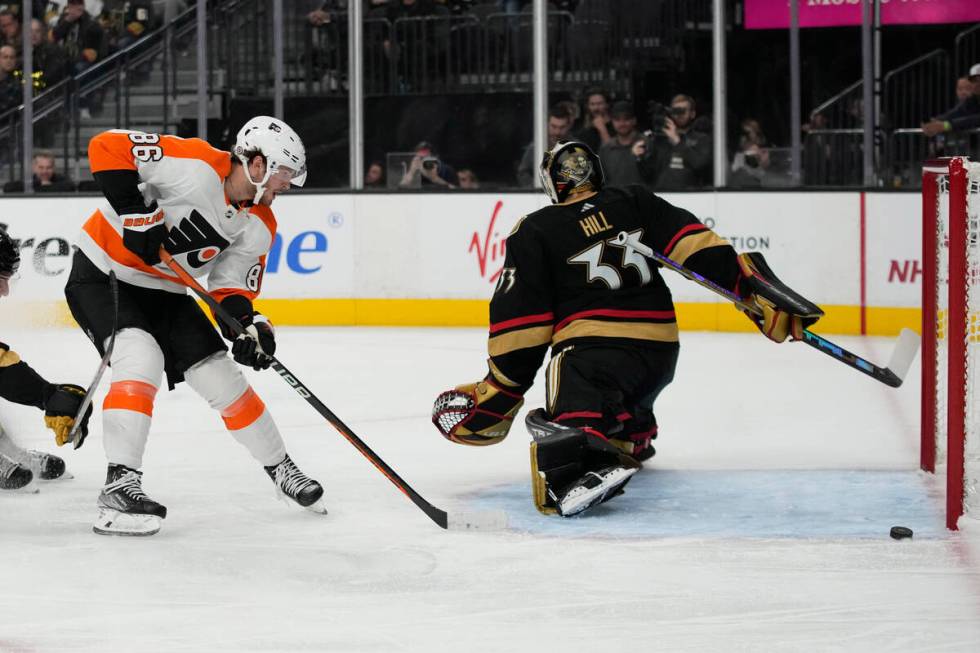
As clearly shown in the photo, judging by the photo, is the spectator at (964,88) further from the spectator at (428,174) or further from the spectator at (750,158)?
the spectator at (428,174)

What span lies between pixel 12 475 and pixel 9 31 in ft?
19.2

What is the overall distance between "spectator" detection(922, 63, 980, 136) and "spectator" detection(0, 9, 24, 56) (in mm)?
5219

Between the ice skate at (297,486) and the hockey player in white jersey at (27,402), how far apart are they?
470 mm

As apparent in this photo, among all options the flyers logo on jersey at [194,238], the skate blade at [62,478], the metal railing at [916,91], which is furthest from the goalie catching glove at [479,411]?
the metal railing at [916,91]

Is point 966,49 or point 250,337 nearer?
point 250,337

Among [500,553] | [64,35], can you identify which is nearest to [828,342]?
[500,553]

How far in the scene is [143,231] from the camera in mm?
3463

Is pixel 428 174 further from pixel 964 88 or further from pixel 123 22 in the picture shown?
pixel 964 88

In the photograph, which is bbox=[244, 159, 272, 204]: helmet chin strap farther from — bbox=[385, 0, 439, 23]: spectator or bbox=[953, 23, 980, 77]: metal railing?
bbox=[953, 23, 980, 77]: metal railing

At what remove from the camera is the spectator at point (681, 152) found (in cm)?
800

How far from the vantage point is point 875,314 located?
742 centimetres

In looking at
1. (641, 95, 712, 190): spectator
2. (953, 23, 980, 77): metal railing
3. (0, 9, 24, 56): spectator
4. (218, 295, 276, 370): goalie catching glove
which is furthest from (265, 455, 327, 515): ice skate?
(0, 9, 24, 56): spectator

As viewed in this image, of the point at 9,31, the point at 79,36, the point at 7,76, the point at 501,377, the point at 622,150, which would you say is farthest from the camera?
the point at 79,36

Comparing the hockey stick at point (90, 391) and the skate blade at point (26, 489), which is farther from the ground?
the hockey stick at point (90, 391)
